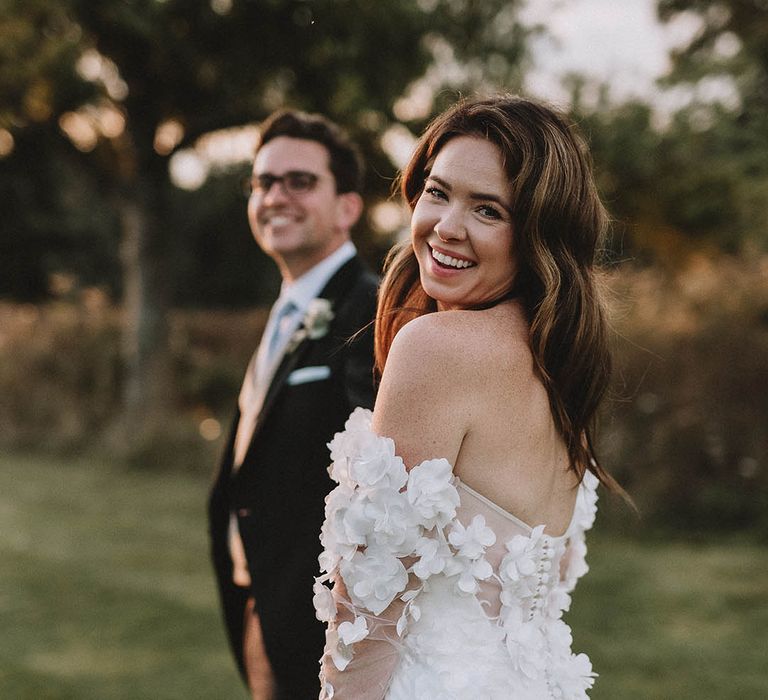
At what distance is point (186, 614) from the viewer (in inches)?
255

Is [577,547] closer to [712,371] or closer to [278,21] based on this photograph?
[712,371]

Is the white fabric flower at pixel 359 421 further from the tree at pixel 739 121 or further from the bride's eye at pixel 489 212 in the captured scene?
the tree at pixel 739 121

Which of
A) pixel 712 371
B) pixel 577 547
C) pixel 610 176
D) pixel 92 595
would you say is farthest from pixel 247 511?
pixel 610 176

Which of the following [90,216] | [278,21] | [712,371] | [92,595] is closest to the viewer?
[92,595]

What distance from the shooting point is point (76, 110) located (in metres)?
12.1

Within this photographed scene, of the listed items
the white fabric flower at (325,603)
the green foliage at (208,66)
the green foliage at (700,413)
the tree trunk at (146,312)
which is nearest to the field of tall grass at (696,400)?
the green foliage at (700,413)

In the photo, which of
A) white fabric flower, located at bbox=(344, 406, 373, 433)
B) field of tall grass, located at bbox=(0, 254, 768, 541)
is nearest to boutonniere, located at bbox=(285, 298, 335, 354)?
white fabric flower, located at bbox=(344, 406, 373, 433)

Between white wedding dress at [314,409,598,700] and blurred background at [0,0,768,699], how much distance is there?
67 cm

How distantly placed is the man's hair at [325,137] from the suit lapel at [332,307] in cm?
37

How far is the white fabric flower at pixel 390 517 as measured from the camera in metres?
1.81

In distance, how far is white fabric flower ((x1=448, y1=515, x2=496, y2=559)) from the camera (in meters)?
1.87

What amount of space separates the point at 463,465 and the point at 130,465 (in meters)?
10.6

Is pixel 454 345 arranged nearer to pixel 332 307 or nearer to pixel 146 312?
pixel 332 307

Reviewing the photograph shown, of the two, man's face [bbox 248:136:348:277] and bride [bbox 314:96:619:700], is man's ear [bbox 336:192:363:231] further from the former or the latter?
bride [bbox 314:96:619:700]
